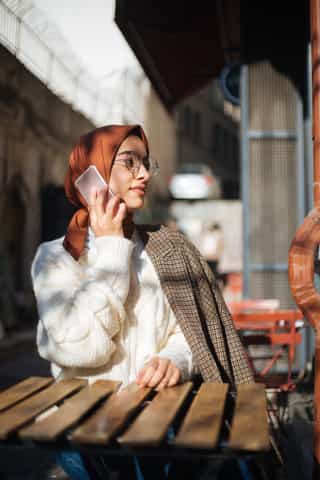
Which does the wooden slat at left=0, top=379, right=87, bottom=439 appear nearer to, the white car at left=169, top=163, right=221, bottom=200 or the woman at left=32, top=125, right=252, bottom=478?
the woman at left=32, top=125, right=252, bottom=478

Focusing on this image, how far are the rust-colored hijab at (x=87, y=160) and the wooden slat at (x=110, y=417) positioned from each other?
60cm

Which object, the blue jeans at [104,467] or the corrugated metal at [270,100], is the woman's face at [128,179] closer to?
the blue jeans at [104,467]

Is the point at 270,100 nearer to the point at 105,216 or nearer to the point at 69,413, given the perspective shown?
the point at 105,216

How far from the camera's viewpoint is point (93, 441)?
1159 millimetres

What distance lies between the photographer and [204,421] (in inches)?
50.5

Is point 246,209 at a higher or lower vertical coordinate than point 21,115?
lower

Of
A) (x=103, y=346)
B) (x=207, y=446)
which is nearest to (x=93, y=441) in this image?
(x=207, y=446)

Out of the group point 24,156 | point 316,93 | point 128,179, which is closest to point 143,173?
point 128,179

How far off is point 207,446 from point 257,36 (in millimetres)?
5397

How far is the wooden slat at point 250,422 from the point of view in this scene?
1.13 meters

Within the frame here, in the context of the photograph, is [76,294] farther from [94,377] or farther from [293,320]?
[293,320]

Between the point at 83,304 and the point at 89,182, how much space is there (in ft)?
1.78

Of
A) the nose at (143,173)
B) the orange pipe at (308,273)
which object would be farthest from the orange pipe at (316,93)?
the nose at (143,173)

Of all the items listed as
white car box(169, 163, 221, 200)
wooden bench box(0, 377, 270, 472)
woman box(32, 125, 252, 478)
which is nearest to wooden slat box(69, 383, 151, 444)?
wooden bench box(0, 377, 270, 472)
